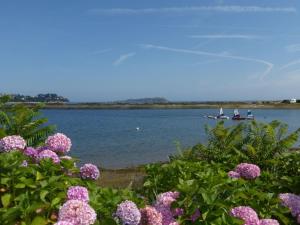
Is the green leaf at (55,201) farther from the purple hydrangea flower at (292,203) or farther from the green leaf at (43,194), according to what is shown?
the purple hydrangea flower at (292,203)

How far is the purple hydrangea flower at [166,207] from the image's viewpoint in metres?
3.38

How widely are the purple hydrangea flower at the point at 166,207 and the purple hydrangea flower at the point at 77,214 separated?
0.76 meters

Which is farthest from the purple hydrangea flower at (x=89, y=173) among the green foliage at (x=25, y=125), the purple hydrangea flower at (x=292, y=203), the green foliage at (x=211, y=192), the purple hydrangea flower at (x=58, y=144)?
the green foliage at (x=25, y=125)

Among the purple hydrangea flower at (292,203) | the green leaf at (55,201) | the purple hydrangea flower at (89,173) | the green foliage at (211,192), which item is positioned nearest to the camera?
the green leaf at (55,201)

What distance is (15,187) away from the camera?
3.29 meters

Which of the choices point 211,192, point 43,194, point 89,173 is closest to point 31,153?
point 89,173

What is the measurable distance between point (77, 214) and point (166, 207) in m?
0.94

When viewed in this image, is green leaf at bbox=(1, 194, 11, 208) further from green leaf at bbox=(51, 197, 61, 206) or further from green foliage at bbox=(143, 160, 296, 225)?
green foliage at bbox=(143, 160, 296, 225)

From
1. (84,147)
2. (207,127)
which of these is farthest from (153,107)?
(207,127)

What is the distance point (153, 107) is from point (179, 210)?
629 feet

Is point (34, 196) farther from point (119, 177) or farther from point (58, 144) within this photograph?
point (119, 177)

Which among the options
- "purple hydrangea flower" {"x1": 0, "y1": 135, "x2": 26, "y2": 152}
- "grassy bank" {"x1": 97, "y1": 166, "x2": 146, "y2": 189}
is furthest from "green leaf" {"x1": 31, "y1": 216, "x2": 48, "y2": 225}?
"grassy bank" {"x1": 97, "y1": 166, "x2": 146, "y2": 189}

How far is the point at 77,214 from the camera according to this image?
2740 millimetres

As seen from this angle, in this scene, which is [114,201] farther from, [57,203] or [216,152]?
[216,152]
